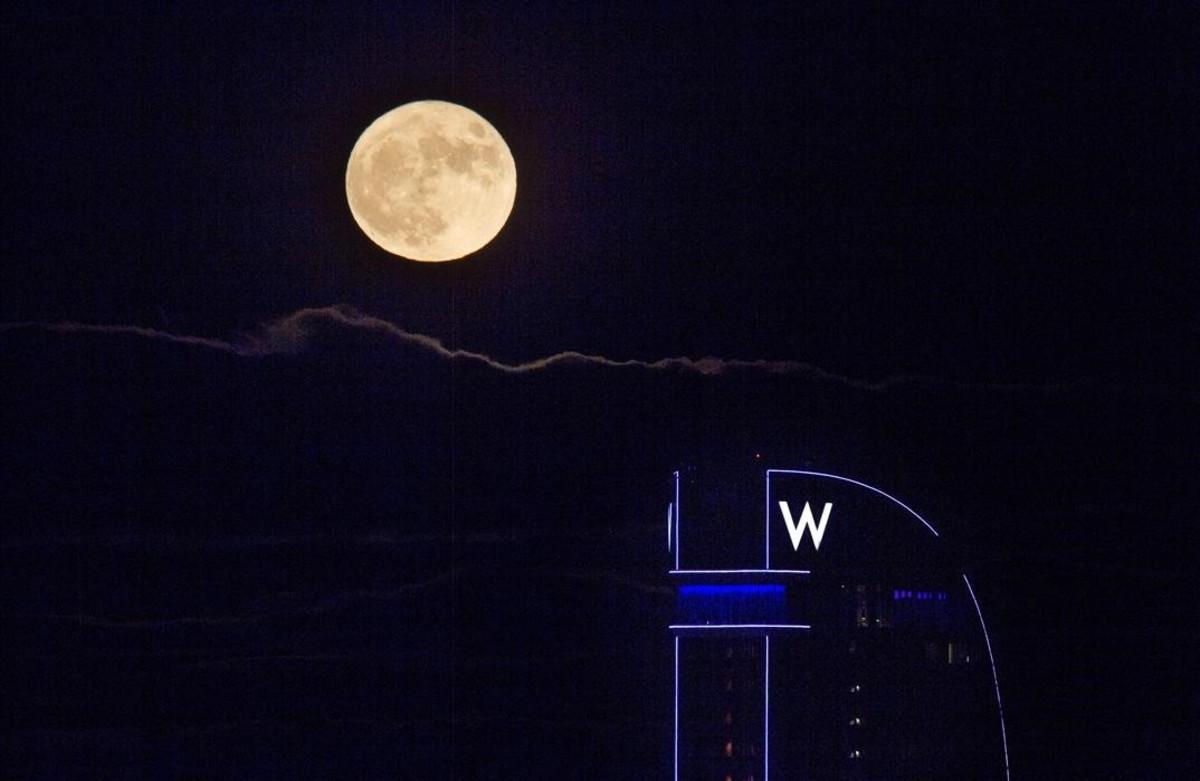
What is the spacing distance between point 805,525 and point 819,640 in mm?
486

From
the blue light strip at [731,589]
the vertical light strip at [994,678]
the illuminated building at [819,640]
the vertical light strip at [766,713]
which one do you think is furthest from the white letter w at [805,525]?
the vertical light strip at [994,678]

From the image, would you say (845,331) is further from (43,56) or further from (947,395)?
(43,56)

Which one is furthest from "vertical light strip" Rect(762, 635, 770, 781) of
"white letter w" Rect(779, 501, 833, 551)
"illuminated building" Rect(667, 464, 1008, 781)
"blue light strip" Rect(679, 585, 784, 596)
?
"white letter w" Rect(779, 501, 833, 551)

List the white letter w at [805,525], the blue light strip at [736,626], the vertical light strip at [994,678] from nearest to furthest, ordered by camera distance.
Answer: the blue light strip at [736,626] → the white letter w at [805,525] → the vertical light strip at [994,678]

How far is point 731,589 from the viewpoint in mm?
4555

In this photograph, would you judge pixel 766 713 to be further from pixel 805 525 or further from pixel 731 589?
pixel 805 525

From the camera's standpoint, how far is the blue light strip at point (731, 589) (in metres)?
4.55

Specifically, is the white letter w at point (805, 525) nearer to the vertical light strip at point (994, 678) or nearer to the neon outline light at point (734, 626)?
the neon outline light at point (734, 626)

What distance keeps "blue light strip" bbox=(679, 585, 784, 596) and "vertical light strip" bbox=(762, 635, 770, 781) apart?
0.19 metres

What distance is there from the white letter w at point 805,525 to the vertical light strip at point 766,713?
42 cm

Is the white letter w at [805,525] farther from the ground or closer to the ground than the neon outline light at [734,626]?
farther from the ground

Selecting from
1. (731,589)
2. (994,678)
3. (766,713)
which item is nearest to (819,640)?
(766,713)

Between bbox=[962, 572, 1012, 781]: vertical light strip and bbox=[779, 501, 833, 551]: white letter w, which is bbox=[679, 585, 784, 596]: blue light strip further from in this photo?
bbox=[962, 572, 1012, 781]: vertical light strip

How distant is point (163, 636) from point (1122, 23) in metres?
4.81
